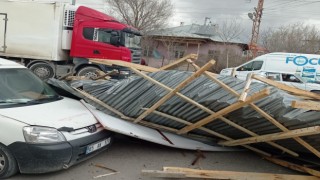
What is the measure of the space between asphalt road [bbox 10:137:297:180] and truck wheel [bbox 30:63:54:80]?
825 cm

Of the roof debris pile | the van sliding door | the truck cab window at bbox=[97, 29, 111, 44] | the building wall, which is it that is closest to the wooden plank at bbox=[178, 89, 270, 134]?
the roof debris pile

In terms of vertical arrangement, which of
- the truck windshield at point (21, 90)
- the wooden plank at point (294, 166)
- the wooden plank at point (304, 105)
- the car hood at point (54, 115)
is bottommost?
the wooden plank at point (294, 166)

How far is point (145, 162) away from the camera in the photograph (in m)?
4.94

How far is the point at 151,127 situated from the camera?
213 inches

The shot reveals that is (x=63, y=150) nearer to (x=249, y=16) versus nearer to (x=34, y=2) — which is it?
(x=34, y=2)

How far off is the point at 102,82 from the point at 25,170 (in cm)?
237

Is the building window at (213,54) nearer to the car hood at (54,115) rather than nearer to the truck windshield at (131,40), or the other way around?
the truck windshield at (131,40)

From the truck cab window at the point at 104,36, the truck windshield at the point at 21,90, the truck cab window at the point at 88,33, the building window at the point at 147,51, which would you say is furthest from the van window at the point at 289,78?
the building window at the point at 147,51

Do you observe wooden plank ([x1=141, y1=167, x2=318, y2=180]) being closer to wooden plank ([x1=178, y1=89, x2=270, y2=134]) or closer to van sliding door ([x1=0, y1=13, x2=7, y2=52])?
wooden plank ([x1=178, y1=89, x2=270, y2=134])

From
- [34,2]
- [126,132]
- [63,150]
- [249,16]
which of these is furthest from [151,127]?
[249,16]

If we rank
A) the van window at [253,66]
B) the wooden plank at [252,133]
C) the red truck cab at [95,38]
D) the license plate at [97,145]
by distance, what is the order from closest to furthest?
the license plate at [97,145] < the wooden plank at [252,133] < the red truck cab at [95,38] < the van window at [253,66]

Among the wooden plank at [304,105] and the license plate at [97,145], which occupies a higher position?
the wooden plank at [304,105]

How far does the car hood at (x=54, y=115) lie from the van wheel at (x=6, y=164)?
1.34 feet

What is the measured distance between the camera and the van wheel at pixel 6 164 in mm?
3938
